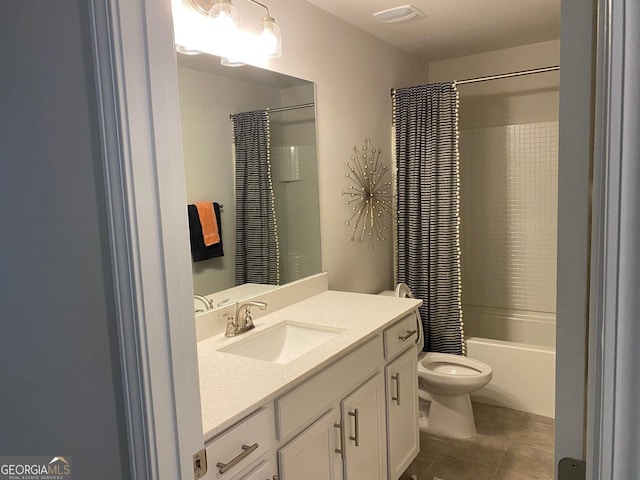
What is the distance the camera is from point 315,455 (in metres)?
1.62

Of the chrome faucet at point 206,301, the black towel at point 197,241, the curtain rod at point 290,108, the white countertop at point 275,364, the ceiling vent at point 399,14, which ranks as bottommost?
the white countertop at point 275,364

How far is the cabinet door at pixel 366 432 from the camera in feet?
5.89

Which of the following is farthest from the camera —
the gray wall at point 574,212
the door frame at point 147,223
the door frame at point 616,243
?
the door frame at point 147,223

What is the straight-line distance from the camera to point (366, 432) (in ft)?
6.31

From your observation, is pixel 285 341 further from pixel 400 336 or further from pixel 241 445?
pixel 241 445

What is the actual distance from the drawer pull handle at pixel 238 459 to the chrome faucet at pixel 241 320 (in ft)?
2.16

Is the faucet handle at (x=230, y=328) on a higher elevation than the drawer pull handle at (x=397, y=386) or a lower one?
higher

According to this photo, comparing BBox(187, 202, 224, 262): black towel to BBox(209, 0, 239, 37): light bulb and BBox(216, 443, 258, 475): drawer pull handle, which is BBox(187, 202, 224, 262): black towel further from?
BBox(216, 443, 258, 475): drawer pull handle

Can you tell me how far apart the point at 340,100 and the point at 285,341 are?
1427 millimetres

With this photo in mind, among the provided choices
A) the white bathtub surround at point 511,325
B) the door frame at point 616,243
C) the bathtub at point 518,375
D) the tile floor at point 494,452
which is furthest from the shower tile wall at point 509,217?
the door frame at point 616,243

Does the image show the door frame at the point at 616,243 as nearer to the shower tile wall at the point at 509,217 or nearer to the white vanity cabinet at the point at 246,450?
the white vanity cabinet at the point at 246,450

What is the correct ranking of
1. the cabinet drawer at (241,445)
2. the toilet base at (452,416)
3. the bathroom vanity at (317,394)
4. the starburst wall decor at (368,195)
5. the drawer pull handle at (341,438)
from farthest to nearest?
the starburst wall decor at (368,195)
the toilet base at (452,416)
the drawer pull handle at (341,438)
the bathroom vanity at (317,394)
the cabinet drawer at (241,445)

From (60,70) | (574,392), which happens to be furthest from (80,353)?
(574,392)

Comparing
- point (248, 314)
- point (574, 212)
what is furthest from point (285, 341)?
point (574, 212)
